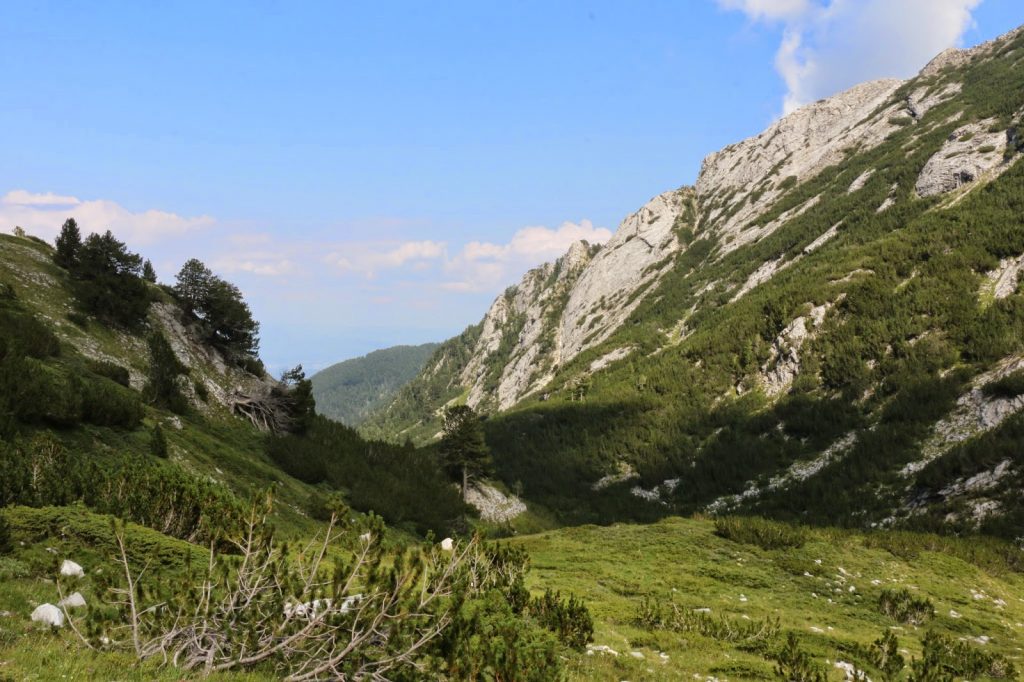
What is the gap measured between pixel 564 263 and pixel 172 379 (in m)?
176

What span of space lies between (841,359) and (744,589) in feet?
113

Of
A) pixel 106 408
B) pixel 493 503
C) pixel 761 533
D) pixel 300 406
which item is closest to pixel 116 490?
pixel 106 408

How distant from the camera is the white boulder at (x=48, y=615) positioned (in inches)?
280

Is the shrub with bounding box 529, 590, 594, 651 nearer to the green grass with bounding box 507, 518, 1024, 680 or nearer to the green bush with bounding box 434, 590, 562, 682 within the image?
the green grass with bounding box 507, 518, 1024, 680

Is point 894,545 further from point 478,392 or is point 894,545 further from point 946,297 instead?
point 478,392

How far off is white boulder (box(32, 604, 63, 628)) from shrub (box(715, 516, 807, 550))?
21203mm

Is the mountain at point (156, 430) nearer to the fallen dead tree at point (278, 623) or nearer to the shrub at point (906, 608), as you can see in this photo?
the fallen dead tree at point (278, 623)

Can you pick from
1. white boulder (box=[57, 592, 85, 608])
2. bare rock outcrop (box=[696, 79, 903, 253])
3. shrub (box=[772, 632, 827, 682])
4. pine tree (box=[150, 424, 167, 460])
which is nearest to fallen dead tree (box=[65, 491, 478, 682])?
white boulder (box=[57, 592, 85, 608])

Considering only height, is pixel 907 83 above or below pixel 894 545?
above

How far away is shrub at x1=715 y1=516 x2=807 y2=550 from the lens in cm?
2080

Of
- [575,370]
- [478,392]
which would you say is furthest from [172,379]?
[478,392]

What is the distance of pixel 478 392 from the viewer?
16588 centimetres

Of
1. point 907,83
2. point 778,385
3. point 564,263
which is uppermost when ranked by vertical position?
point 907,83

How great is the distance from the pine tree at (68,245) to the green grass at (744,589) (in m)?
31.3
